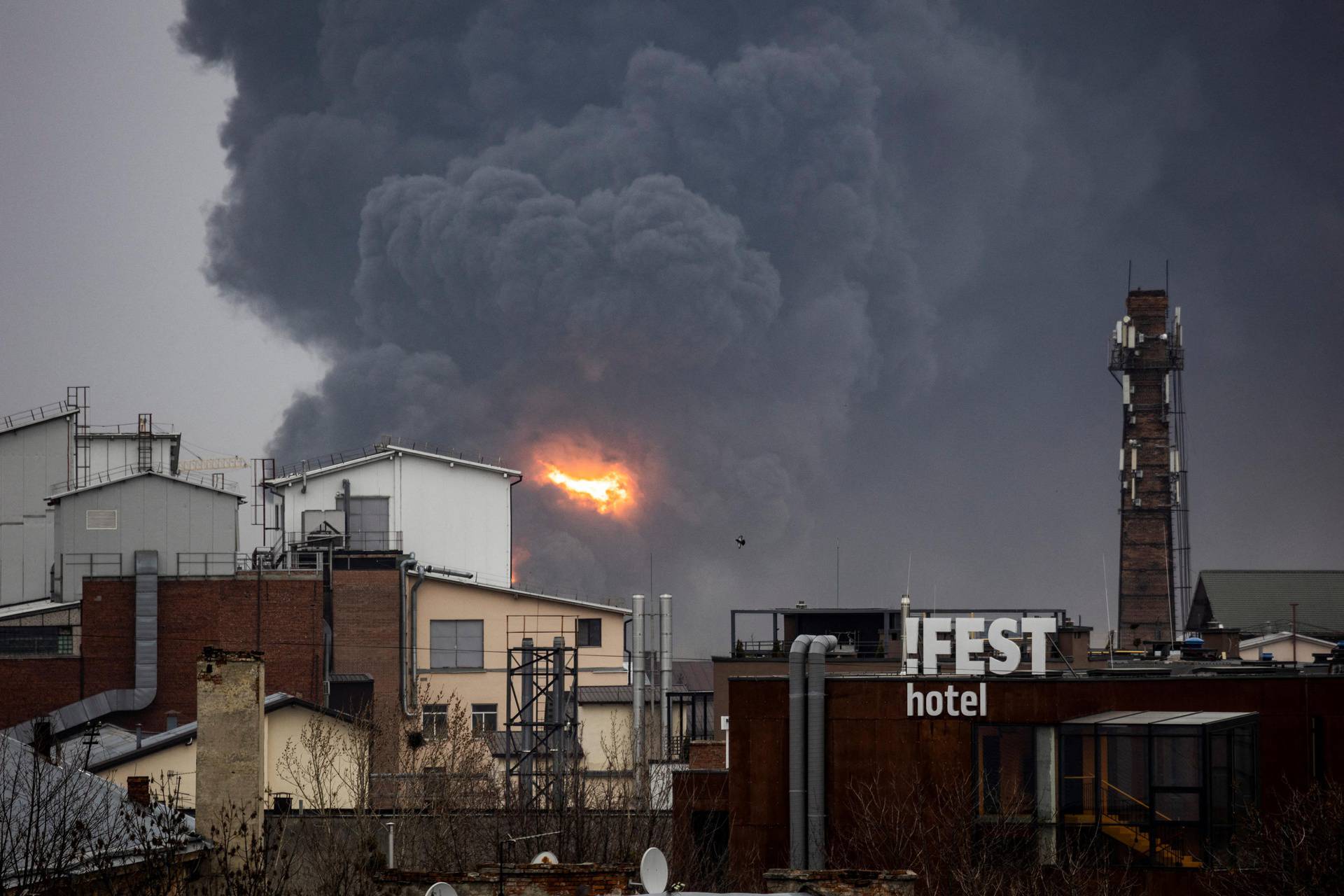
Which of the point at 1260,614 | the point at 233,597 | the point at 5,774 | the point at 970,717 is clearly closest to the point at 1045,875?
the point at 970,717

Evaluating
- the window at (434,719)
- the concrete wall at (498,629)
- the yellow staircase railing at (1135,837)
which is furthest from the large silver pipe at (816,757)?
the concrete wall at (498,629)

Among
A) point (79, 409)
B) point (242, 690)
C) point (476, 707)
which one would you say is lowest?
point (476, 707)

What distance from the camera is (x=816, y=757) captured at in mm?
36156

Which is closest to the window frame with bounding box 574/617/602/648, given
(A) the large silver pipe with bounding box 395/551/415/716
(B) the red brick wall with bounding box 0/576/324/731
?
(A) the large silver pipe with bounding box 395/551/415/716

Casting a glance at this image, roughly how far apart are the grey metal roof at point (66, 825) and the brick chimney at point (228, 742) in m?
0.76

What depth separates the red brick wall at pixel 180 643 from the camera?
223 feet

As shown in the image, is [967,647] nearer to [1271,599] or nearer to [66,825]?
[66,825]

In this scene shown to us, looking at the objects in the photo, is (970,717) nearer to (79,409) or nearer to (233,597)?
(233,597)

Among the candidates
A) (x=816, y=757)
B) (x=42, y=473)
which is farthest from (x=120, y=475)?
(x=816, y=757)

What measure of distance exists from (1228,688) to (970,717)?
593 centimetres

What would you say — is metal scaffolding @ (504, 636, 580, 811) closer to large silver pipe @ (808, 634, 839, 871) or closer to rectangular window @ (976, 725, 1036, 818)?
large silver pipe @ (808, 634, 839, 871)

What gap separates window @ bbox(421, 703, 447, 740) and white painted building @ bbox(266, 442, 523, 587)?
12.2 m

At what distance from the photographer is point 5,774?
2964cm

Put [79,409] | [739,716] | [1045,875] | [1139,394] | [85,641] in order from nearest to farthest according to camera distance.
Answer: [1045,875], [739,716], [85,641], [79,409], [1139,394]
